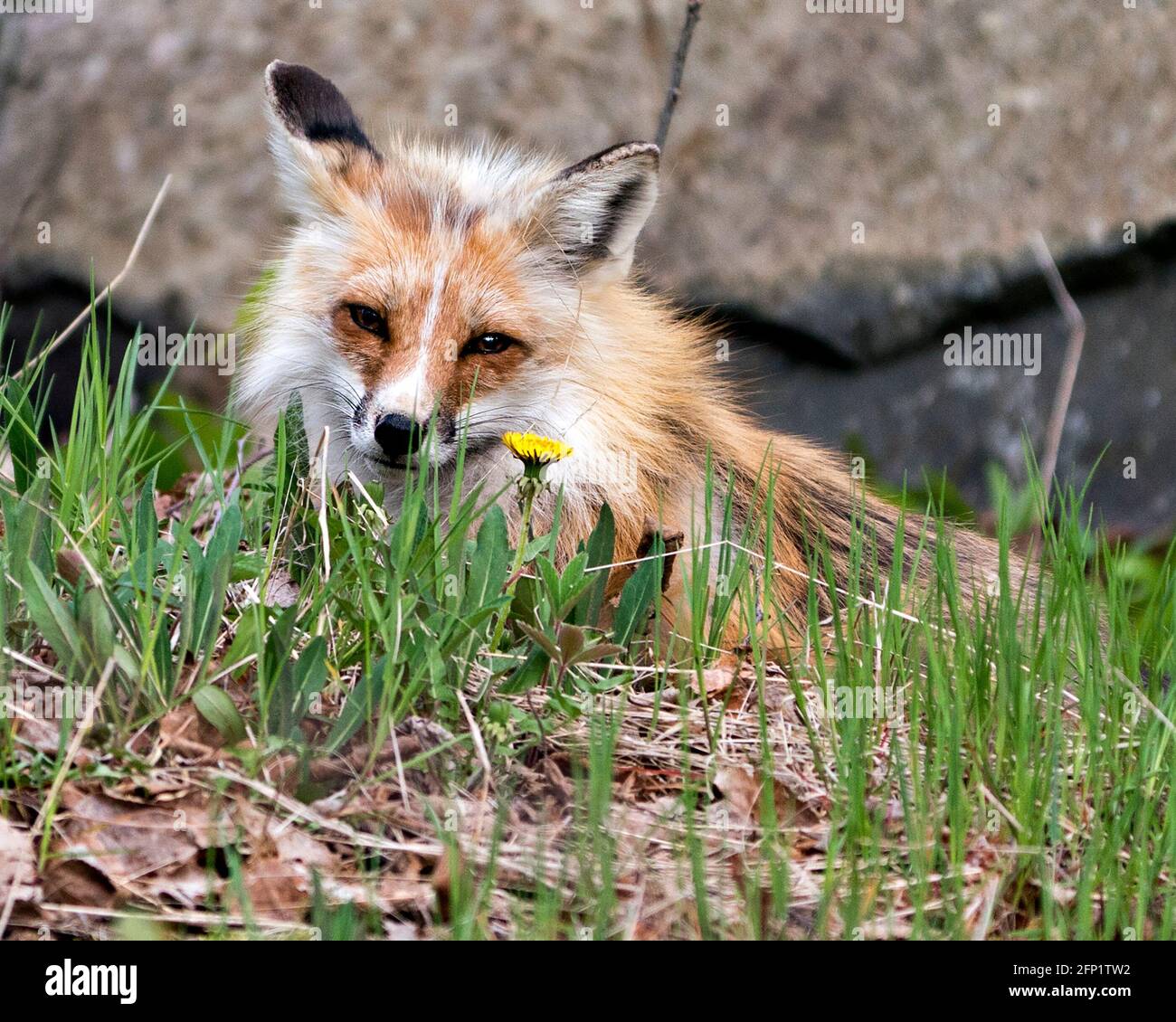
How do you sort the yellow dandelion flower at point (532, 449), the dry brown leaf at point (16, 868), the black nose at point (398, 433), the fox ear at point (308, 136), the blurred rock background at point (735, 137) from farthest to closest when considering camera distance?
the blurred rock background at point (735, 137) < the fox ear at point (308, 136) < the black nose at point (398, 433) < the yellow dandelion flower at point (532, 449) < the dry brown leaf at point (16, 868)

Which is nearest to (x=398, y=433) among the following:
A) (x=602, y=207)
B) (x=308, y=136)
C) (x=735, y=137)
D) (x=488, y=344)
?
(x=488, y=344)

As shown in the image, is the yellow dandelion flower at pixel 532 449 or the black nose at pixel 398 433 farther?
the black nose at pixel 398 433

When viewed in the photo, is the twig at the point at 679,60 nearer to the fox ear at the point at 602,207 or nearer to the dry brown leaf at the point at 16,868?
the fox ear at the point at 602,207

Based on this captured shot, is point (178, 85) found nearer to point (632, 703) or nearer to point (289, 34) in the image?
point (289, 34)

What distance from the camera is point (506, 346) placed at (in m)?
4.61

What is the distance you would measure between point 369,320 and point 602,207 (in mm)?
977

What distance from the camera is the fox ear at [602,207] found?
177 inches

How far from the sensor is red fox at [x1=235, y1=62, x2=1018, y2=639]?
14.6 feet

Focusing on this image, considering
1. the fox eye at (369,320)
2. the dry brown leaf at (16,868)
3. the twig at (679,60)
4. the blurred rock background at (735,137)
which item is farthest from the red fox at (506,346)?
the blurred rock background at (735,137)

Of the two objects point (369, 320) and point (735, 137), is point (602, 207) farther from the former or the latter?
point (735, 137)

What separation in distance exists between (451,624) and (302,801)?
0.62m

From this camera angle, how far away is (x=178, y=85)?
325 inches

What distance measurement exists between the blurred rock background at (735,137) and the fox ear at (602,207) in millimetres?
3391

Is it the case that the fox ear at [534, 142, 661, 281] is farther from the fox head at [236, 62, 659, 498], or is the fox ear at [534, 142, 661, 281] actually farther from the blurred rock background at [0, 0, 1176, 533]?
the blurred rock background at [0, 0, 1176, 533]
